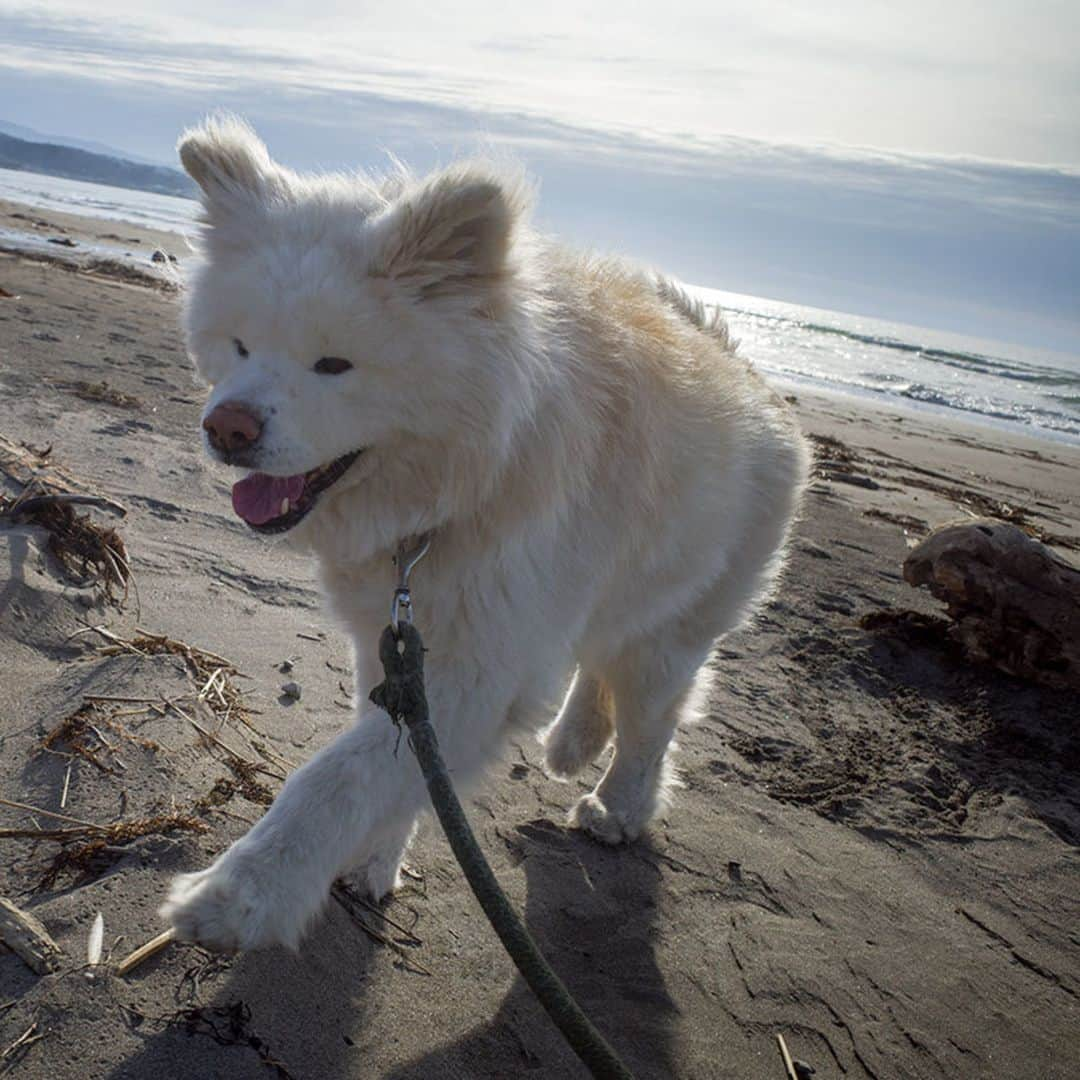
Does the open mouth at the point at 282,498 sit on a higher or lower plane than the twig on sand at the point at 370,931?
higher

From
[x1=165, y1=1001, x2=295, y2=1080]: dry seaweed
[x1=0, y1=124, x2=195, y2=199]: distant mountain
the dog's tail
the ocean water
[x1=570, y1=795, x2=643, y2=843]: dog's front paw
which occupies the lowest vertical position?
[x1=0, y1=124, x2=195, y2=199]: distant mountain

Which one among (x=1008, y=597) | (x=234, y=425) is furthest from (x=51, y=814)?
(x=1008, y=597)

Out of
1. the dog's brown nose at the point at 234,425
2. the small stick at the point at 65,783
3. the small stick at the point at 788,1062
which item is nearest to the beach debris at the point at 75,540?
the small stick at the point at 65,783

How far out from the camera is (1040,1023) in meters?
2.70

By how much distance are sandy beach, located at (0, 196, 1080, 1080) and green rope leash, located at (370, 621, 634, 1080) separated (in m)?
0.35

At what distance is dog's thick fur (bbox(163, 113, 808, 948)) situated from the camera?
7.44 feet

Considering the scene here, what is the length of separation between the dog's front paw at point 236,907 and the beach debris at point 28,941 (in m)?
0.23

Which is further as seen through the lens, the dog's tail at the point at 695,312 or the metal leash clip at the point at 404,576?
the dog's tail at the point at 695,312

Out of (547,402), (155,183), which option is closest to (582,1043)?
(547,402)

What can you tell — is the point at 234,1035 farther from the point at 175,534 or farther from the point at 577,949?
the point at 175,534

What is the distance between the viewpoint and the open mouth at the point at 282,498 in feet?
8.07

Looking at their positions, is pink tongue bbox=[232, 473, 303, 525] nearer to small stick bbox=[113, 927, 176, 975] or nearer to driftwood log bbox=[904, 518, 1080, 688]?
small stick bbox=[113, 927, 176, 975]

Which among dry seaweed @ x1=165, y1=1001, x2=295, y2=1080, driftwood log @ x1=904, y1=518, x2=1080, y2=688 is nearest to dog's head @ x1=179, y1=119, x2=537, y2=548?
dry seaweed @ x1=165, y1=1001, x2=295, y2=1080

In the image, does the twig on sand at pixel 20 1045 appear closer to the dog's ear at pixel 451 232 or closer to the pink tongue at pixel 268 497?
the pink tongue at pixel 268 497
